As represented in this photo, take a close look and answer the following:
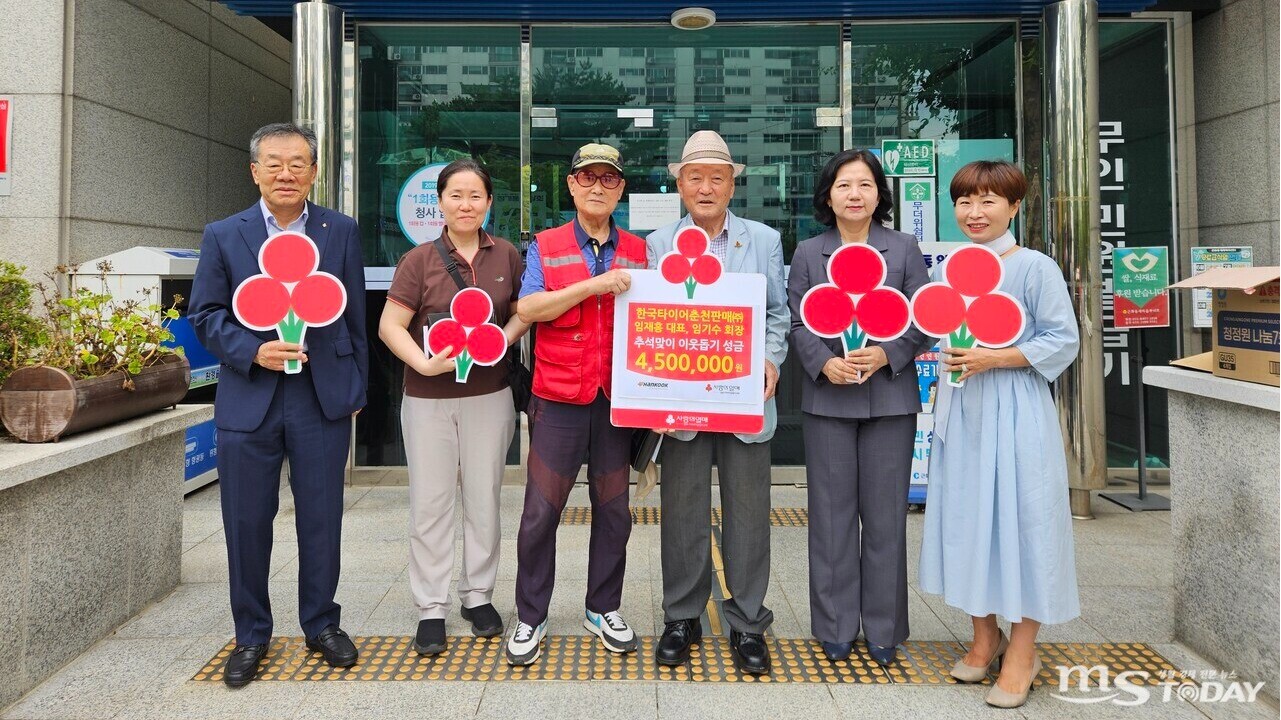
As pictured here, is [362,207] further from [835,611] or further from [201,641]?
[835,611]

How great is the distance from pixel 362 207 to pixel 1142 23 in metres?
6.52

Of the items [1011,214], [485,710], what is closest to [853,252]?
[1011,214]

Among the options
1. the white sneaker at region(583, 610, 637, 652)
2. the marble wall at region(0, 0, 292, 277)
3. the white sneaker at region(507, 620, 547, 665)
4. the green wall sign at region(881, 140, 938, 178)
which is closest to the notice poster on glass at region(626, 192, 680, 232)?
the green wall sign at region(881, 140, 938, 178)

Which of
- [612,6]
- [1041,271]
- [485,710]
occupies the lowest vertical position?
[485,710]

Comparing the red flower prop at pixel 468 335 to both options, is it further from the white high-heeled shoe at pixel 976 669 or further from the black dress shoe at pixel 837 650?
the white high-heeled shoe at pixel 976 669

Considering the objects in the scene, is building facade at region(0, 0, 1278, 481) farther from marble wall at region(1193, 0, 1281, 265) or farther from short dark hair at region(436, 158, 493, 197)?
short dark hair at region(436, 158, 493, 197)

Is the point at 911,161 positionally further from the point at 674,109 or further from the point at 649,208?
the point at 649,208

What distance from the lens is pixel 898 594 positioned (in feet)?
9.46

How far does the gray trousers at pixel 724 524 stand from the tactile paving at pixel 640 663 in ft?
0.63

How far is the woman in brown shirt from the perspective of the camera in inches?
116

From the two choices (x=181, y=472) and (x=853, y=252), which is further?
(x=181, y=472)

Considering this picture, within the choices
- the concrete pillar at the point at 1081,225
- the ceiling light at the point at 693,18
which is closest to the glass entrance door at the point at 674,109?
the ceiling light at the point at 693,18

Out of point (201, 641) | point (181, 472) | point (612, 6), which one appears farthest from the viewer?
point (612, 6)

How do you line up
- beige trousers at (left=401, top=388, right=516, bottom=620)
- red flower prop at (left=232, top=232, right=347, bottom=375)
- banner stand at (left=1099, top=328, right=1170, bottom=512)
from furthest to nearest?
banner stand at (left=1099, top=328, right=1170, bottom=512)
beige trousers at (left=401, top=388, right=516, bottom=620)
red flower prop at (left=232, top=232, right=347, bottom=375)
